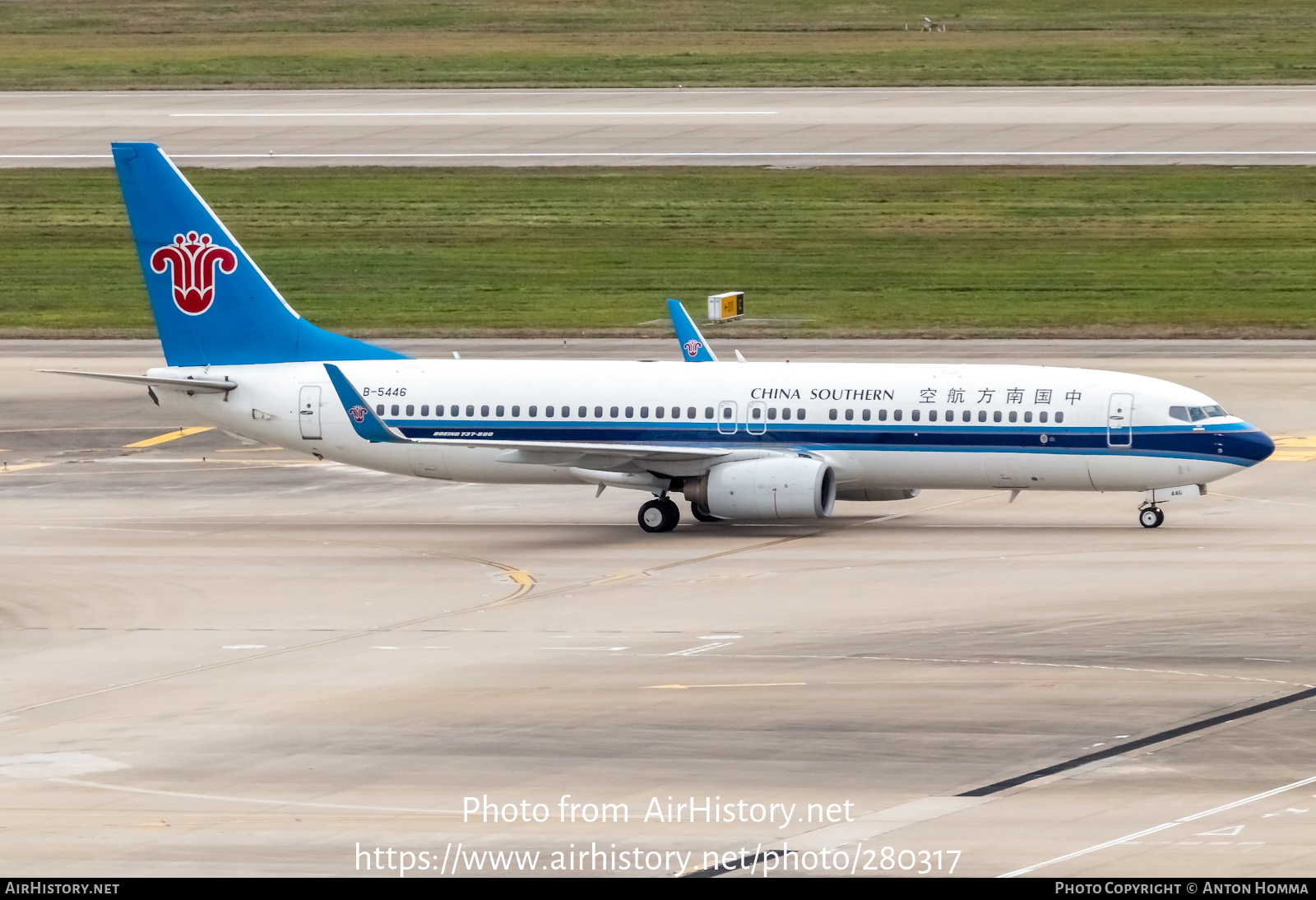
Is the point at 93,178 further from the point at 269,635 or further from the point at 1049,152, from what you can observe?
the point at 269,635

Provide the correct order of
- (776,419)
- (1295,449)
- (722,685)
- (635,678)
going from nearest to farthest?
1. (722,685)
2. (635,678)
3. (776,419)
4. (1295,449)

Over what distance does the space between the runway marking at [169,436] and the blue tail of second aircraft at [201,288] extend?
917 cm

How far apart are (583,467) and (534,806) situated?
22.7m

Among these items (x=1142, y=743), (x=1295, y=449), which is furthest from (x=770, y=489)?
(x=1142, y=743)

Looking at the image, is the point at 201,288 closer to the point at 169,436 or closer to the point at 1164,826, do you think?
the point at 169,436

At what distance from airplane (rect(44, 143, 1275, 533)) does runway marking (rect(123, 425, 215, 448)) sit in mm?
9698

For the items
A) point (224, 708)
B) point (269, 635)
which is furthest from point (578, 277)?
point (224, 708)

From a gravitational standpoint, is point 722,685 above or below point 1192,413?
below

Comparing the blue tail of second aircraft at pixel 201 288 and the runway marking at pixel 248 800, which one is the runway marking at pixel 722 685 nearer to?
the runway marking at pixel 248 800

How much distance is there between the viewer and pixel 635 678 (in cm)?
3356

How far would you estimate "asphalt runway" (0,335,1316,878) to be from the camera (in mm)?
24922

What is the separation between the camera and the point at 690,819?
25422 millimetres

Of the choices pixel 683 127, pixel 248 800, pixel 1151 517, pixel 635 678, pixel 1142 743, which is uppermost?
pixel 683 127

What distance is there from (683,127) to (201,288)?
2344 inches
